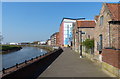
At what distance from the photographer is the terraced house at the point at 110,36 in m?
14.0

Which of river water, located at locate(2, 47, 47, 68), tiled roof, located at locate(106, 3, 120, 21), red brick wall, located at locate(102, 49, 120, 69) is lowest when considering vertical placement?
river water, located at locate(2, 47, 47, 68)

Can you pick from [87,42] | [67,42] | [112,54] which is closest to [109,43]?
[112,54]

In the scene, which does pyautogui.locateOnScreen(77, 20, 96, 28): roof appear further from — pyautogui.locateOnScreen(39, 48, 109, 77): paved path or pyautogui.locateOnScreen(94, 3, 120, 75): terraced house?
pyautogui.locateOnScreen(39, 48, 109, 77): paved path

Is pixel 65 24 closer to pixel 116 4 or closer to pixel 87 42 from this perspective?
pixel 87 42

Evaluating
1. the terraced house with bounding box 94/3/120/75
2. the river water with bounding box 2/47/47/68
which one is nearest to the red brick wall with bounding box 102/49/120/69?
the terraced house with bounding box 94/3/120/75

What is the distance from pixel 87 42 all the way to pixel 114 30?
41.9 feet

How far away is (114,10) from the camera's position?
1991 cm

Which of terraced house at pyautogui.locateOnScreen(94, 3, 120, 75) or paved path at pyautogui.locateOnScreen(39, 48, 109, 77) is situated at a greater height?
terraced house at pyautogui.locateOnScreen(94, 3, 120, 75)

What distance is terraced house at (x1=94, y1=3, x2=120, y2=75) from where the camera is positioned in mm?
14021

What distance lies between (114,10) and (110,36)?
3.25 m

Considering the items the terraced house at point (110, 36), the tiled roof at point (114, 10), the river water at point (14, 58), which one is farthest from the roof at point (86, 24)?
the tiled roof at point (114, 10)

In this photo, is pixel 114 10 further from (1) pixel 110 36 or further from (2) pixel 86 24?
(2) pixel 86 24

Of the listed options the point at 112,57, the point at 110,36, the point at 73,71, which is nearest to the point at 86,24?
the point at 110,36

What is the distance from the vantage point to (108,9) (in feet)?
64.2
